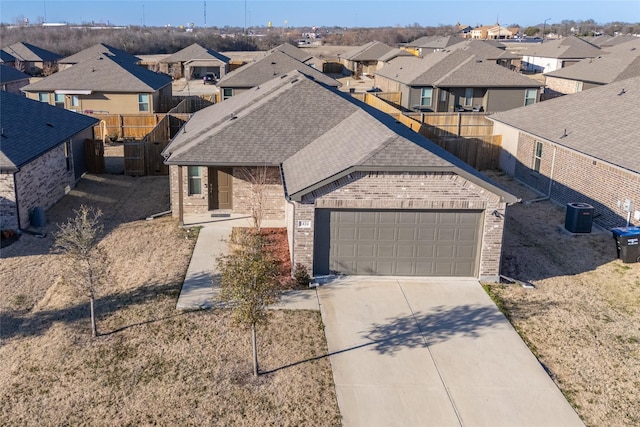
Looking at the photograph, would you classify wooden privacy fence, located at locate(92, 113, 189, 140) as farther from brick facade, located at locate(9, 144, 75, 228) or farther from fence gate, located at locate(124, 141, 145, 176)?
brick facade, located at locate(9, 144, 75, 228)

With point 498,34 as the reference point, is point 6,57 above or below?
below

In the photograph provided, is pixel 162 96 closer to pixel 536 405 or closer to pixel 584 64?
pixel 584 64

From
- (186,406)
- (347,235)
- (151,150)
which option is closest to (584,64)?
(151,150)

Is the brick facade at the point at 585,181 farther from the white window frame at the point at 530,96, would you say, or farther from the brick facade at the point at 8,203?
the brick facade at the point at 8,203

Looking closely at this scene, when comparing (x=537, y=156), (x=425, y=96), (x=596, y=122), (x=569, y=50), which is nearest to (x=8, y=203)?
(x=537, y=156)

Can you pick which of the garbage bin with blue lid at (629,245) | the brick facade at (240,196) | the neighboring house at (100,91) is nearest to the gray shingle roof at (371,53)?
the neighboring house at (100,91)

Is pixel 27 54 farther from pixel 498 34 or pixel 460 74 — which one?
pixel 498 34
